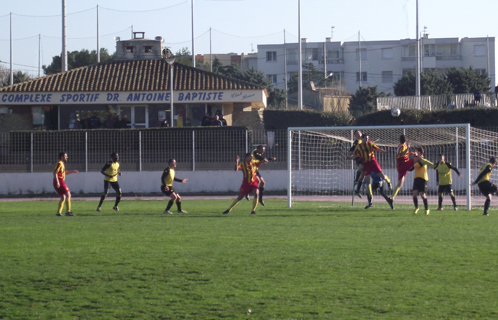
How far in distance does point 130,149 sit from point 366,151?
12.8m

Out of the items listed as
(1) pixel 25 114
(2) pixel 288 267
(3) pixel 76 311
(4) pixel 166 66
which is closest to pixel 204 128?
(4) pixel 166 66

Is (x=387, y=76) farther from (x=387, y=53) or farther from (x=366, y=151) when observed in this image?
(x=366, y=151)

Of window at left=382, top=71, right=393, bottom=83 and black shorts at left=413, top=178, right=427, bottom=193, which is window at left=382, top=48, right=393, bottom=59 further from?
black shorts at left=413, top=178, right=427, bottom=193

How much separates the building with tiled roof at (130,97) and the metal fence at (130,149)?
9.07 meters

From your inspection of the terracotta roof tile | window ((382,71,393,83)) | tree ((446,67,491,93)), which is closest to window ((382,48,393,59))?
window ((382,71,393,83))

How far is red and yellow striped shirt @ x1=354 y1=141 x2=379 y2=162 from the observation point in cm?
1662

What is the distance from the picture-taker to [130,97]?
116 ft

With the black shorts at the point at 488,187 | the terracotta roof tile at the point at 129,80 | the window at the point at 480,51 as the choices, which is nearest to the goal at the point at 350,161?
the black shorts at the point at 488,187

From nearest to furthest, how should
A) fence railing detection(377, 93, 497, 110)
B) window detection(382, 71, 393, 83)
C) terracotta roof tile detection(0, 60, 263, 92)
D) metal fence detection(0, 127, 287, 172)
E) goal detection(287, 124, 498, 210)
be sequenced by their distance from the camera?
goal detection(287, 124, 498, 210) < metal fence detection(0, 127, 287, 172) < fence railing detection(377, 93, 497, 110) < terracotta roof tile detection(0, 60, 263, 92) < window detection(382, 71, 393, 83)

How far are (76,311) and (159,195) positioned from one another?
19.6 m

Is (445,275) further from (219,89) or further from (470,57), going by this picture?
(470,57)

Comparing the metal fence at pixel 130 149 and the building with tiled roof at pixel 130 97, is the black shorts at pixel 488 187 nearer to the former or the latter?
the metal fence at pixel 130 149

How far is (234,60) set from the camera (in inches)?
3925

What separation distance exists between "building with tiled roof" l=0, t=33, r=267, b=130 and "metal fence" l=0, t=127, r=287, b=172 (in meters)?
9.07
